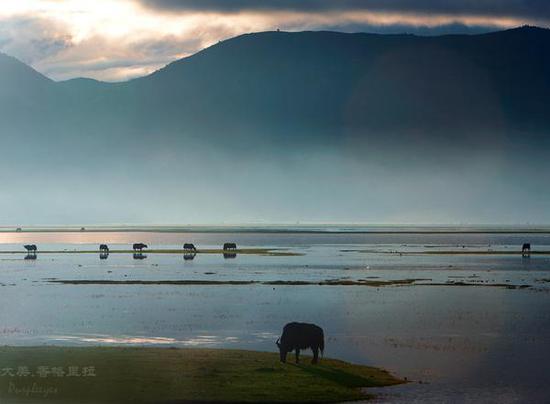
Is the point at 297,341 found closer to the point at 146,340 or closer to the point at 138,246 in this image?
the point at 146,340

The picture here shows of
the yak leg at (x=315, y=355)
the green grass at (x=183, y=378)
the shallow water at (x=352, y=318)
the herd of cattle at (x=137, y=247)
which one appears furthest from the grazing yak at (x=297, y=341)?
the herd of cattle at (x=137, y=247)

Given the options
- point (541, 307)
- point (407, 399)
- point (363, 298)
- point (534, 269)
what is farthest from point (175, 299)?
point (534, 269)

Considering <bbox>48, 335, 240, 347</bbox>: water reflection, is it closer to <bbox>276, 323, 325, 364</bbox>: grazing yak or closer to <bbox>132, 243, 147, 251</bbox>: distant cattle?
<bbox>276, 323, 325, 364</bbox>: grazing yak

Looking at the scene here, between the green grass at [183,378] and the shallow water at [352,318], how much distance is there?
2127 millimetres

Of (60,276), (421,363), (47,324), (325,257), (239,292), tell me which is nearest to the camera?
(421,363)

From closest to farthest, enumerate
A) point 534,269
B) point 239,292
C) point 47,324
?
point 47,324, point 239,292, point 534,269

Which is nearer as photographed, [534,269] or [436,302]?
[436,302]

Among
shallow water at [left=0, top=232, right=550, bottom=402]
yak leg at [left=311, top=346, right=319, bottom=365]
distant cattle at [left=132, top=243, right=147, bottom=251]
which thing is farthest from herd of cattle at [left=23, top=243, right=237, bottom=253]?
yak leg at [left=311, top=346, right=319, bottom=365]

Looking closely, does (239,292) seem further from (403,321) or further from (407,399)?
(407,399)

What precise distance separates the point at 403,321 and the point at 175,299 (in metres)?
17.9

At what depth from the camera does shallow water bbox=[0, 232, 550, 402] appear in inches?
1468

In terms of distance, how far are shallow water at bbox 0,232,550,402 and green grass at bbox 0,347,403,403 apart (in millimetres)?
2127

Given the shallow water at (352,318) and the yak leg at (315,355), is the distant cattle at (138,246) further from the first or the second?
the yak leg at (315,355)

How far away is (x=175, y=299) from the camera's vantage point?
64812 millimetres
